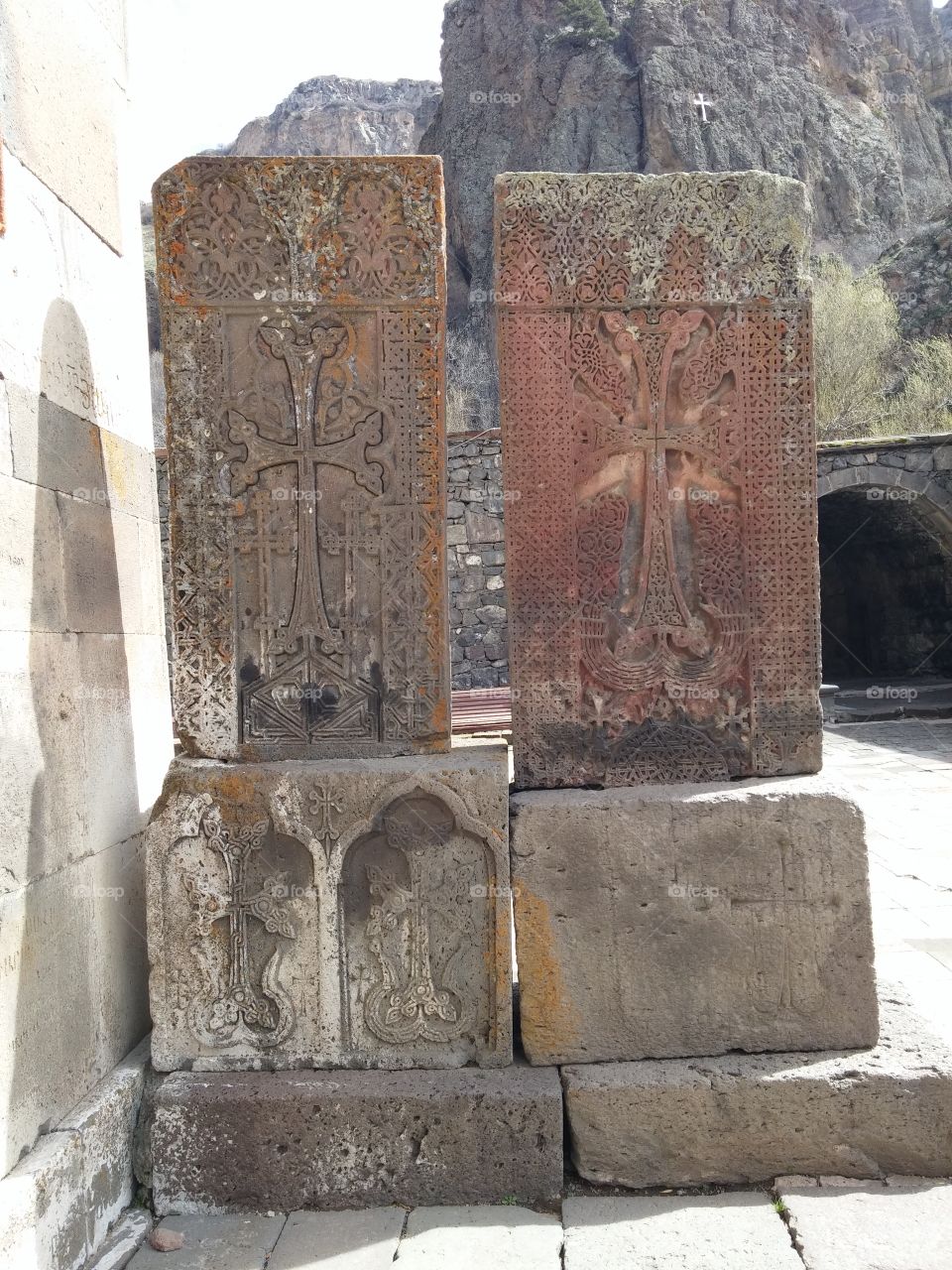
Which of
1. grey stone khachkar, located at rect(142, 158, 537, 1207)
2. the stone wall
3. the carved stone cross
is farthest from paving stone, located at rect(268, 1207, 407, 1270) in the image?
the stone wall

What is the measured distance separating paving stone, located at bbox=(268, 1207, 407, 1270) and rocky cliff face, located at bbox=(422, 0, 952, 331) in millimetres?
25795

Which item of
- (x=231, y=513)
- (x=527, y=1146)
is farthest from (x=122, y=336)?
(x=527, y=1146)

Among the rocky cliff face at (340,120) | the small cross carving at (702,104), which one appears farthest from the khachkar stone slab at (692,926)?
the rocky cliff face at (340,120)

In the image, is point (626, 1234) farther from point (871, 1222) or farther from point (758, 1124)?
point (871, 1222)

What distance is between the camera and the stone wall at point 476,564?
11547 mm

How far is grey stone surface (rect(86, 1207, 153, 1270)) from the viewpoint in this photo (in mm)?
2203

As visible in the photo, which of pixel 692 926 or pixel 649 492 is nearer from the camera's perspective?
pixel 692 926

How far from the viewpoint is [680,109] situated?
2836 cm

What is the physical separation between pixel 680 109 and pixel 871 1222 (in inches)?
1247

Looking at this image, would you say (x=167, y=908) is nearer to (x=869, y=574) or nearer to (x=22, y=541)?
(x=22, y=541)

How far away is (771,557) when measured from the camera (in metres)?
2.67

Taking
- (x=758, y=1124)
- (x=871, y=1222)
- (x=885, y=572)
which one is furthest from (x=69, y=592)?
(x=885, y=572)

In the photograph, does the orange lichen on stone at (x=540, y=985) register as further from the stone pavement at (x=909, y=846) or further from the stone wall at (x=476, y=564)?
the stone wall at (x=476, y=564)

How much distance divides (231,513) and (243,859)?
37.0 inches
